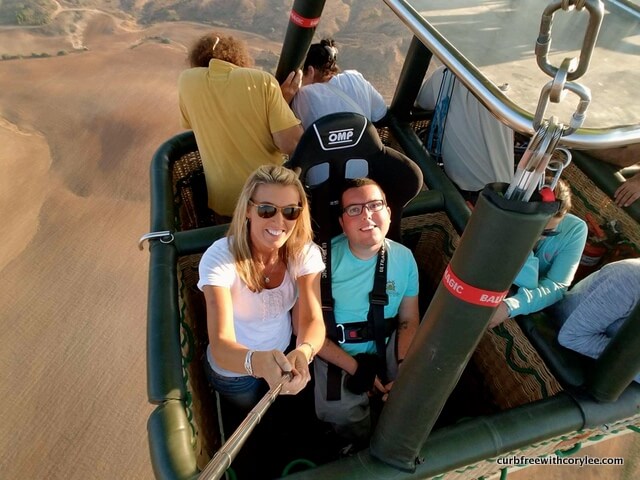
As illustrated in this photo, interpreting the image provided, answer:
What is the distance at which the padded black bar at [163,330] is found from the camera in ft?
4.60

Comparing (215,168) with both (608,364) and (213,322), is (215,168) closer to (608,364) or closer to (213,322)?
(213,322)

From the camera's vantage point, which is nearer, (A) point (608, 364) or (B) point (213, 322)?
(A) point (608, 364)

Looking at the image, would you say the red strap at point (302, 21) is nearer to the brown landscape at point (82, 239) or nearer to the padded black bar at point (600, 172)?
the padded black bar at point (600, 172)

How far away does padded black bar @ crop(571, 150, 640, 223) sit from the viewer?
7.52 ft

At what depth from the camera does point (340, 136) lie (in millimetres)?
1789

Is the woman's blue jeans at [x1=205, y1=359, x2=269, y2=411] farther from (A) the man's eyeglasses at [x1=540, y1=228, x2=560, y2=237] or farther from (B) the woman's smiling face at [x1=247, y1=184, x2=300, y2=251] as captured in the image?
(A) the man's eyeglasses at [x1=540, y1=228, x2=560, y2=237]

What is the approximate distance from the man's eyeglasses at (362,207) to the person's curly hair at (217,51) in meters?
0.89

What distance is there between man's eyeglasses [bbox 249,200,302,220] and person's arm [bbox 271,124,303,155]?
22.2 inches

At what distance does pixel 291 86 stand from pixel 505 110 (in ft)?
5.99

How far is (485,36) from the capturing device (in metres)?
1.04

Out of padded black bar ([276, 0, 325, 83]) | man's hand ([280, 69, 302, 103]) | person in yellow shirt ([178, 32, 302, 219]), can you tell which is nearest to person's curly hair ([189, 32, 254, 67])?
person in yellow shirt ([178, 32, 302, 219])

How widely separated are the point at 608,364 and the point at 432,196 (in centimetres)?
103

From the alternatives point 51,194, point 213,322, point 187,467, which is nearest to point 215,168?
point 213,322

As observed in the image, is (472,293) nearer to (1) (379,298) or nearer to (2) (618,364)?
(2) (618,364)
